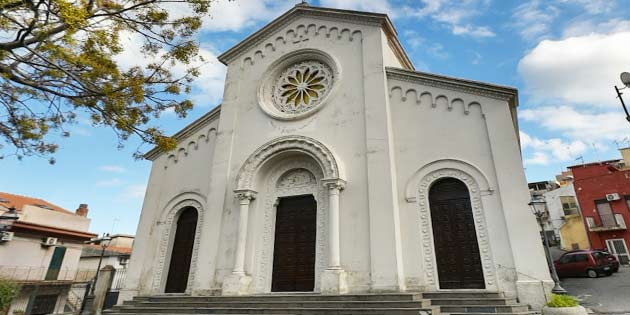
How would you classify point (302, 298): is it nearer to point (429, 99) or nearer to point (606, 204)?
point (429, 99)

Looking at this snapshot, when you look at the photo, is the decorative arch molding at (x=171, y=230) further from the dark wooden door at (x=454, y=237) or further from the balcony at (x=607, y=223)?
the balcony at (x=607, y=223)

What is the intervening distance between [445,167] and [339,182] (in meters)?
2.92

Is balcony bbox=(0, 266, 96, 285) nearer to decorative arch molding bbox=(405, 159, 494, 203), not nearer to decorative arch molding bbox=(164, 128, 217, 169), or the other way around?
decorative arch molding bbox=(164, 128, 217, 169)

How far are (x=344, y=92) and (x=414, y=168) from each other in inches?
136

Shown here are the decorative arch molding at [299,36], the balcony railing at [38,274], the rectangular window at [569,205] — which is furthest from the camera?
the rectangular window at [569,205]

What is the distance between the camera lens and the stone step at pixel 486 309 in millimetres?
7363

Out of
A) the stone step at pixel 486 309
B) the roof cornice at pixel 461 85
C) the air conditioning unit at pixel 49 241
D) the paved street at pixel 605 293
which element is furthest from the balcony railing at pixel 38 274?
the paved street at pixel 605 293

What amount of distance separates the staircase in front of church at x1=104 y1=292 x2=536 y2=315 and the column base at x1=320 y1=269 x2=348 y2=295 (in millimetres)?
302

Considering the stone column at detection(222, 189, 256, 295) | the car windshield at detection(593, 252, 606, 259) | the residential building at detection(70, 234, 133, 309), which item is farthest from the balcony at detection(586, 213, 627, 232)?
the residential building at detection(70, 234, 133, 309)

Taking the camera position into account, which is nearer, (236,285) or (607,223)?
(236,285)

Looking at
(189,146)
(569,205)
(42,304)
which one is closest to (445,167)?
(189,146)

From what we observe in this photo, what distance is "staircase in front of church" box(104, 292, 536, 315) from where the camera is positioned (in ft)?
24.5

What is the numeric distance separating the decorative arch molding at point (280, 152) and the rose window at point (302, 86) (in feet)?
4.76

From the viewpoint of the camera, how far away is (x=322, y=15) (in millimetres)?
13125
